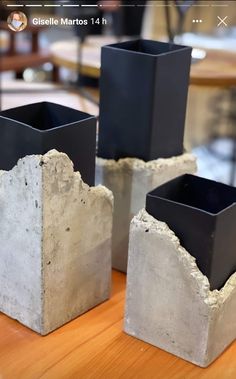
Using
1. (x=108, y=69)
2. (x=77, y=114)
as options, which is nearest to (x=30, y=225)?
(x=77, y=114)

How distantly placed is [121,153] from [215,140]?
2415 millimetres

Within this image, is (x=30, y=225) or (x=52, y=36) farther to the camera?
(x=52, y=36)

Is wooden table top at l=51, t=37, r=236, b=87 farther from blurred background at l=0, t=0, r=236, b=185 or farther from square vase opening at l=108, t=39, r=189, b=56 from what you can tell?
square vase opening at l=108, t=39, r=189, b=56

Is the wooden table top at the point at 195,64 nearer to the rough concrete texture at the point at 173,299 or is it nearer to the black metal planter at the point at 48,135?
the black metal planter at the point at 48,135

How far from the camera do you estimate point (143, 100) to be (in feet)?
2.85

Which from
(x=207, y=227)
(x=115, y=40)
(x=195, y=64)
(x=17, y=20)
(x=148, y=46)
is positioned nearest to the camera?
(x=207, y=227)

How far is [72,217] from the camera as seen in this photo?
783 millimetres

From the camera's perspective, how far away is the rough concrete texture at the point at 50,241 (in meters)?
0.74

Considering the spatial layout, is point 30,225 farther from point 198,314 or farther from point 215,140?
point 215,140

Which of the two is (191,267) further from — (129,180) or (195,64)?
(195,64)

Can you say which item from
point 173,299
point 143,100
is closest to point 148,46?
point 143,100

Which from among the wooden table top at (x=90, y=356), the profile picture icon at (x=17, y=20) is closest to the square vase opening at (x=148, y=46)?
the profile picture icon at (x=17, y=20)

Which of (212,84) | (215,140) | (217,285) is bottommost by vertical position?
(215,140)

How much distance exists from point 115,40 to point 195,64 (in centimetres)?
47
